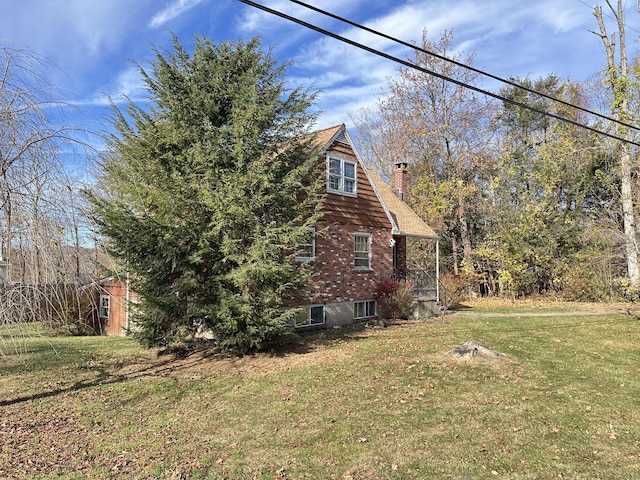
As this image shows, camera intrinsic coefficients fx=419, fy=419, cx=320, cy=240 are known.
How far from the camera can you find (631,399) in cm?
683

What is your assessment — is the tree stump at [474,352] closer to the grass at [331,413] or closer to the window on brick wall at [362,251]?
the grass at [331,413]

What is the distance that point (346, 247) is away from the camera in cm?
1554

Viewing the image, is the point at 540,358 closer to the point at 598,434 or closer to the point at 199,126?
the point at 598,434

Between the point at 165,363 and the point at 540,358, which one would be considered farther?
the point at 165,363

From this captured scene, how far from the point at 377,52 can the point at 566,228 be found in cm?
2087

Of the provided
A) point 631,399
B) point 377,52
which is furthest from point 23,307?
point 631,399

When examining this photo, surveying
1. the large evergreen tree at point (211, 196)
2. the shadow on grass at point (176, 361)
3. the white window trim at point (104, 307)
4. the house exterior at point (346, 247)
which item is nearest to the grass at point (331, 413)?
the shadow on grass at point (176, 361)

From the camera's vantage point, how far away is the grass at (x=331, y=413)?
4871 mm

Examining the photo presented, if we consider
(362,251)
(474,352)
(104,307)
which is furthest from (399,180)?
(104,307)

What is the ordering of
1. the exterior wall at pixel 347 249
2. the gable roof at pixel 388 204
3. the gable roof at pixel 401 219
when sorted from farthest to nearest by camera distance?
the gable roof at pixel 401 219, the gable roof at pixel 388 204, the exterior wall at pixel 347 249

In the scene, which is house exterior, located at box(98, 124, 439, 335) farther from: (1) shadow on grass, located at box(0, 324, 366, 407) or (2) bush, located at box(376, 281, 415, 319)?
(1) shadow on grass, located at box(0, 324, 366, 407)

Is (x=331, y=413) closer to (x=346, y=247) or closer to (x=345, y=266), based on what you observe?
(x=345, y=266)

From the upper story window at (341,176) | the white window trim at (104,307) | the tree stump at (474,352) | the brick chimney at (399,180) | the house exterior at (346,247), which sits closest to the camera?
the tree stump at (474,352)

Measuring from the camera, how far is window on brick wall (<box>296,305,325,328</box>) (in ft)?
45.6
